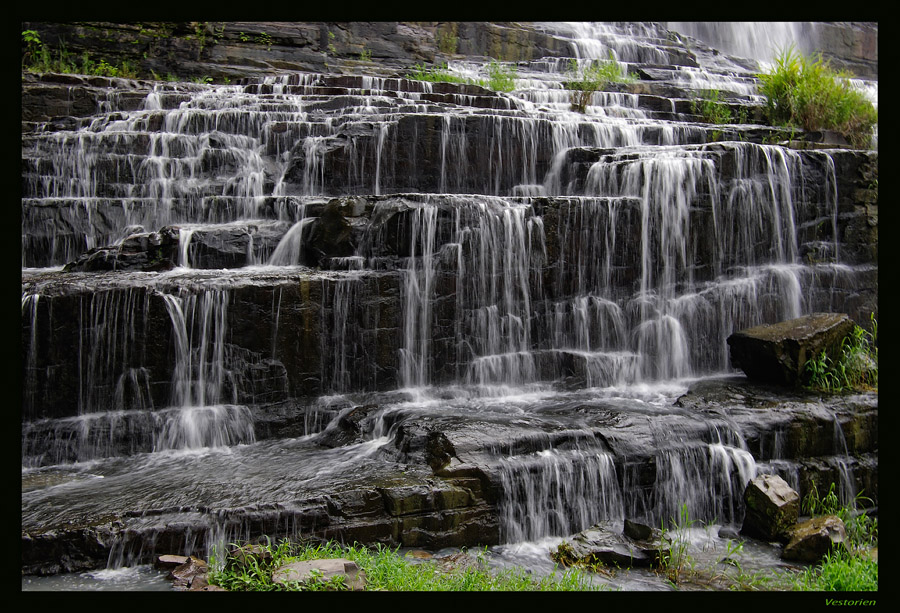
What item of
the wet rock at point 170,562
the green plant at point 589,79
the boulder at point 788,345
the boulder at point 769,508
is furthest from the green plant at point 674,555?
the green plant at point 589,79

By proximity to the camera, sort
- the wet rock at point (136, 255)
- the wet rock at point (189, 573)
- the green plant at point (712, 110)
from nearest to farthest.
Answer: the wet rock at point (189, 573)
the wet rock at point (136, 255)
the green plant at point (712, 110)

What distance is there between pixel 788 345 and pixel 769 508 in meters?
2.60

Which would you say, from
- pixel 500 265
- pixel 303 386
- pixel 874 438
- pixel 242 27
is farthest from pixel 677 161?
pixel 242 27

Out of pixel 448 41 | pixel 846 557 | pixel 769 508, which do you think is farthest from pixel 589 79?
pixel 846 557

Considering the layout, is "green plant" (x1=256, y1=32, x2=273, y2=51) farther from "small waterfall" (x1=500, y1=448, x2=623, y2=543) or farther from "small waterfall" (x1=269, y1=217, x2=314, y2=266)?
"small waterfall" (x1=500, y1=448, x2=623, y2=543)

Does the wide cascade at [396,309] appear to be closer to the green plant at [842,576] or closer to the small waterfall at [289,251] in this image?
the small waterfall at [289,251]

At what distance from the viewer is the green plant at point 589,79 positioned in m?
12.8

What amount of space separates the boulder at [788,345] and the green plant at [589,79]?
638 centimetres

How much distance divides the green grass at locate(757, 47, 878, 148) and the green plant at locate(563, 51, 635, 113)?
3.52 meters

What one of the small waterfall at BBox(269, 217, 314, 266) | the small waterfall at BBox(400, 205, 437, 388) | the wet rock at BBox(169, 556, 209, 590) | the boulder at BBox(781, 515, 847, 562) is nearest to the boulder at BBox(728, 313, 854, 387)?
the boulder at BBox(781, 515, 847, 562)

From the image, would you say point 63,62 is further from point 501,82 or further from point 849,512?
point 849,512

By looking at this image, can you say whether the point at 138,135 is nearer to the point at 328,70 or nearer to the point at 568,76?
the point at 328,70

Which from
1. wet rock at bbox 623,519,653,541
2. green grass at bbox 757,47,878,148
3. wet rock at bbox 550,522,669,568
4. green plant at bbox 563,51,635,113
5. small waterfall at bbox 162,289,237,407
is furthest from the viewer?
green plant at bbox 563,51,635,113

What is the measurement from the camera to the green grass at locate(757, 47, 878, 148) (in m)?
11.5
